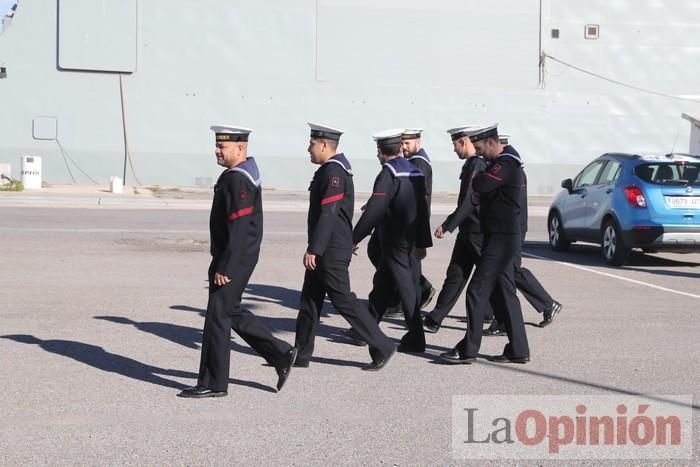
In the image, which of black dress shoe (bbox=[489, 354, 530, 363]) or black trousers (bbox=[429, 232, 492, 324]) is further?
black trousers (bbox=[429, 232, 492, 324])

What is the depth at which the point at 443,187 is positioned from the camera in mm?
38219

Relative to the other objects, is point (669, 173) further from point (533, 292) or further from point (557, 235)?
point (533, 292)

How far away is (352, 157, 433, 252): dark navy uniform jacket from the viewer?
8.86 metres

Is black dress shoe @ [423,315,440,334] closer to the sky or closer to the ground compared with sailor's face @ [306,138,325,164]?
closer to the ground

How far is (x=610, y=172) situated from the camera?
638 inches

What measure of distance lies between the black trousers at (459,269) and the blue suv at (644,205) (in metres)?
5.90

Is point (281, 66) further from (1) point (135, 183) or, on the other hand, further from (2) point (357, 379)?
(2) point (357, 379)

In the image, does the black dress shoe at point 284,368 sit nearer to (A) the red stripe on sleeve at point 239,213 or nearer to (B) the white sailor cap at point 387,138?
(A) the red stripe on sleeve at point 239,213

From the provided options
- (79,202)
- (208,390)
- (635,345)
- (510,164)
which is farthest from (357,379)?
(79,202)

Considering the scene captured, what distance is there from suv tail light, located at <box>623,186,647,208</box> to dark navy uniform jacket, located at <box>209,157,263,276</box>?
8.92 metres

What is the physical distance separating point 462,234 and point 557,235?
817cm

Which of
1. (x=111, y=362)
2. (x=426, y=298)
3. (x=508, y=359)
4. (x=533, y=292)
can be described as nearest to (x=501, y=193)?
(x=508, y=359)

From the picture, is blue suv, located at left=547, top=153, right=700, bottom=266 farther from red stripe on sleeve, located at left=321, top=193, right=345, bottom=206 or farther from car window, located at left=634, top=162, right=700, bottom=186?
red stripe on sleeve, located at left=321, top=193, right=345, bottom=206

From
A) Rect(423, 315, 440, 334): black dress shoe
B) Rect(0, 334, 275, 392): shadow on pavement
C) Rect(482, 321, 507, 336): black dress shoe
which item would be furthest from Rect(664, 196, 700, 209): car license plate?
Rect(0, 334, 275, 392): shadow on pavement
